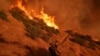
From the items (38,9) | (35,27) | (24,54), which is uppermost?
(38,9)

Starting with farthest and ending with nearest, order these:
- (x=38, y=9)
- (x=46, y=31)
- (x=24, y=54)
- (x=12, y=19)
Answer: (x=38, y=9), (x=46, y=31), (x=12, y=19), (x=24, y=54)

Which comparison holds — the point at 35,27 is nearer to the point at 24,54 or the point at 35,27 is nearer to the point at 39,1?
the point at 24,54

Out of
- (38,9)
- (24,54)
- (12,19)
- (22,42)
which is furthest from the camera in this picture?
(38,9)

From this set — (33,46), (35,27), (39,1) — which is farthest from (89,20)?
(33,46)

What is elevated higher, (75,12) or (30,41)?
(75,12)

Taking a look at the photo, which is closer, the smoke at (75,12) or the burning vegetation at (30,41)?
the burning vegetation at (30,41)

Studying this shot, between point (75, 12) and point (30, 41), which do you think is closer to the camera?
point (30, 41)

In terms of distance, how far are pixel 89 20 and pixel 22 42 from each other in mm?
19235

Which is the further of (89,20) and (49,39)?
(89,20)

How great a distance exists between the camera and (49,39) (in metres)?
14.7

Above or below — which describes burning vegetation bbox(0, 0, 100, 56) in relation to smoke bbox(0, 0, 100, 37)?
Result: below

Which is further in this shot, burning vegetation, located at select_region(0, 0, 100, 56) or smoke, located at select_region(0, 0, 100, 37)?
smoke, located at select_region(0, 0, 100, 37)

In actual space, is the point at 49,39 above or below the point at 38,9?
below

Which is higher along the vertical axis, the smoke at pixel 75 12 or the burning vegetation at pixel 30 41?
the smoke at pixel 75 12
